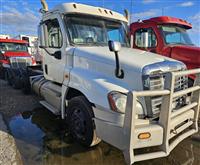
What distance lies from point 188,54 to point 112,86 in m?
4.01

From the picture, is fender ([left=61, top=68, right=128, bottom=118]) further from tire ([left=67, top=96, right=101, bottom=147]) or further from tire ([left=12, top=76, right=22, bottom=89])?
tire ([left=12, top=76, right=22, bottom=89])

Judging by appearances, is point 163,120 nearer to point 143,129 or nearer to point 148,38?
point 143,129

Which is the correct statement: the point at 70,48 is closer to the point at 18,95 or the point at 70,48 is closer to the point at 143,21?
the point at 143,21

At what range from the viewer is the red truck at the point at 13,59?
957cm

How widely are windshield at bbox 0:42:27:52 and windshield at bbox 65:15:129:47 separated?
34.3 ft

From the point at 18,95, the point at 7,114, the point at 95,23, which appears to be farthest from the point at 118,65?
the point at 18,95

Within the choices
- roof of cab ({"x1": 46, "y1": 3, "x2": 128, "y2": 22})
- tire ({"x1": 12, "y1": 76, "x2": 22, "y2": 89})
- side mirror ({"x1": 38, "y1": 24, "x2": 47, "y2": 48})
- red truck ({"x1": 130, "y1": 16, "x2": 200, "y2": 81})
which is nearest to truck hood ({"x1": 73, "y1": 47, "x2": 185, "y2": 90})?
roof of cab ({"x1": 46, "y1": 3, "x2": 128, "y2": 22})

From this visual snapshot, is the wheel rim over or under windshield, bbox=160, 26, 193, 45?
under

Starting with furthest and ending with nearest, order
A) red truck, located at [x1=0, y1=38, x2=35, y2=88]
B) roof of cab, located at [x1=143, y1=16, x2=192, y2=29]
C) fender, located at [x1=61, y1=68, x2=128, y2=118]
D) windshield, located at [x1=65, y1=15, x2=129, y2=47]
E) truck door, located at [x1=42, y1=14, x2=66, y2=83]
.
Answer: red truck, located at [x1=0, y1=38, x2=35, y2=88] → roof of cab, located at [x1=143, y1=16, x2=192, y2=29] → truck door, located at [x1=42, y1=14, x2=66, y2=83] → windshield, located at [x1=65, y1=15, x2=129, y2=47] → fender, located at [x1=61, y1=68, x2=128, y2=118]

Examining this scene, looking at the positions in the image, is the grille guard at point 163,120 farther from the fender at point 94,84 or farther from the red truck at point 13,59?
the red truck at point 13,59

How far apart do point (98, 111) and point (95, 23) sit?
7.16 feet

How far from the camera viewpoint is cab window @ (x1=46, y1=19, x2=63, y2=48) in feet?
14.6

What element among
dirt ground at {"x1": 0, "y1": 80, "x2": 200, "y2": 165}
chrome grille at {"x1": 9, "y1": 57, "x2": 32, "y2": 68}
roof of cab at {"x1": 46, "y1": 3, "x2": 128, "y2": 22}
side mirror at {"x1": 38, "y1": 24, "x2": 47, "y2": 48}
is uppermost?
roof of cab at {"x1": 46, "y1": 3, "x2": 128, "y2": 22}

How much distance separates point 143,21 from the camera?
6.96 meters
